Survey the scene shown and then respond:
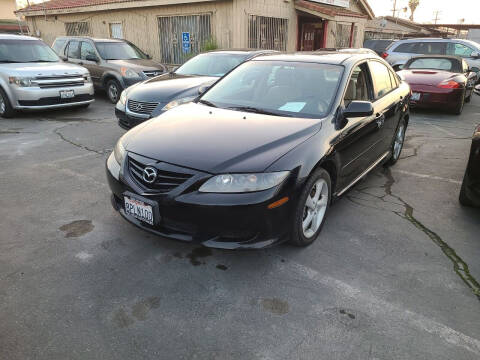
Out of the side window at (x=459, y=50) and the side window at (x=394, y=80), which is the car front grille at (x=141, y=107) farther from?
the side window at (x=459, y=50)

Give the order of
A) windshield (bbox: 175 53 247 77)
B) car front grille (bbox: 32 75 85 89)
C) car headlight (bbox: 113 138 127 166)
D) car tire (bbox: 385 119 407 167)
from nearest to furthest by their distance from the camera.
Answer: car headlight (bbox: 113 138 127 166), car tire (bbox: 385 119 407 167), windshield (bbox: 175 53 247 77), car front grille (bbox: 32 75 85 89)

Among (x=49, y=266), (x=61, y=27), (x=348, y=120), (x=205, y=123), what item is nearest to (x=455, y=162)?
(x=348, y=120)

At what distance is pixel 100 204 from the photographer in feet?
12.9

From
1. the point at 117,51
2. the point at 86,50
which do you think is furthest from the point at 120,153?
the point at 86,50

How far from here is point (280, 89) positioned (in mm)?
3795

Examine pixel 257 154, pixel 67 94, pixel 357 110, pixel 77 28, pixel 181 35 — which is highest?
pixel 77 28

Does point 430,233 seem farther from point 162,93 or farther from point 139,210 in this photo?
point 162,93

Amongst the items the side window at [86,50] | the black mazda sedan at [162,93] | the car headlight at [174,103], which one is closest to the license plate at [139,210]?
the black mazda sedan at [162,93]

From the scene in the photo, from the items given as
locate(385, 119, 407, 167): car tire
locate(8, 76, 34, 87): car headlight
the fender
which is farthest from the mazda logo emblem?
the fender

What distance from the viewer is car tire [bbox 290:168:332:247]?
2.85m

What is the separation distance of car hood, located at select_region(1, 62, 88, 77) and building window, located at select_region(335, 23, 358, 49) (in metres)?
13.6

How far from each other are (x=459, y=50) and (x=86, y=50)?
11731 mm

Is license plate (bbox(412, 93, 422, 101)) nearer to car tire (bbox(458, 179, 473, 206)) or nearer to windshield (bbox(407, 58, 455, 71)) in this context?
windshield (bbox(407, 58, 455, 71))

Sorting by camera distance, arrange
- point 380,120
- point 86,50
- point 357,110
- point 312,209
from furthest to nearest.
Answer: point 86,50, point 380,120, point 357,110, point 312,209
